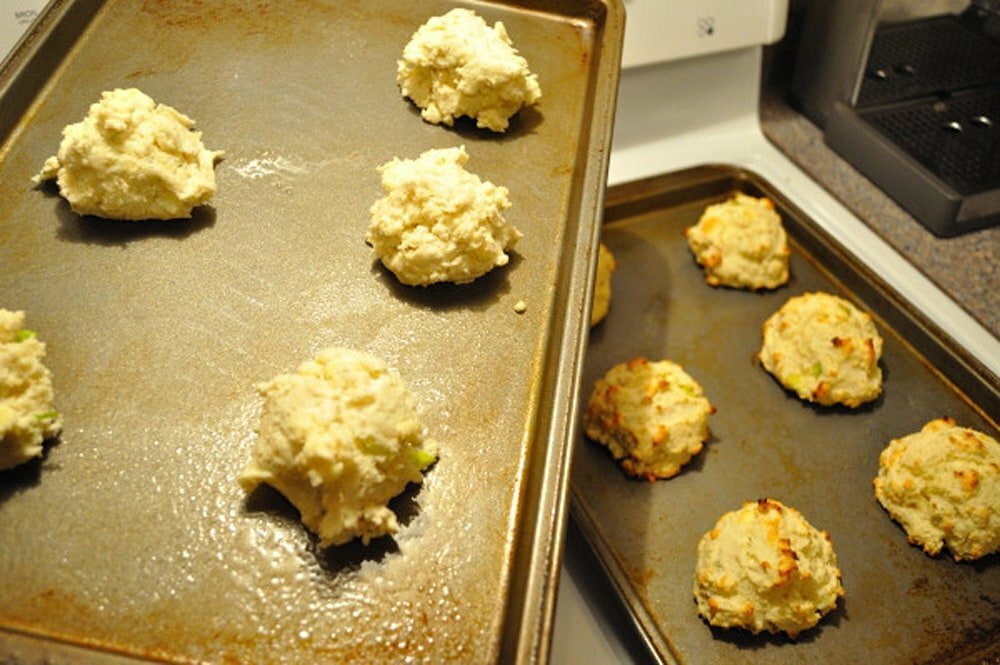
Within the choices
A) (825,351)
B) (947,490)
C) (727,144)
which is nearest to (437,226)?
Answer: (825,351)

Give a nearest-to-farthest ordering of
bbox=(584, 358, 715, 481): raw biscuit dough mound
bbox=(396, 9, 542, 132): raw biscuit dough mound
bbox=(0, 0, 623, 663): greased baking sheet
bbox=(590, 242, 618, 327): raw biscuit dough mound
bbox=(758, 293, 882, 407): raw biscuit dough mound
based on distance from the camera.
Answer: bbox=(0, 0, 623, 663): greased baking sheet
bbox=(396, 9, 542, 132): raw biscuit dough mound
bbox=(584, 358, 715, 481): raw biscuit dough mound
bbox=(758, 293, 882, 407): raw biscuit dough mound
bbox=(590, 242, 618, 327): raw biscuit dough mound

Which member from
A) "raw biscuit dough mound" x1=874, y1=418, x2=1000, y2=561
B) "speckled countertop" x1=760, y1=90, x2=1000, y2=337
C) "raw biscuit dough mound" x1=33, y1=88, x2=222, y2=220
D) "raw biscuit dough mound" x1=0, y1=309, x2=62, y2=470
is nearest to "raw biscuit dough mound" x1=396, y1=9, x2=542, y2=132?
"raw biscuit dough mound" x1=33, y1=88, x2=222, y2=220

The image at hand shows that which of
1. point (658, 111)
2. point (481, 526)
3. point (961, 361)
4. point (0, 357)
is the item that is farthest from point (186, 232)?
point (961, 361)

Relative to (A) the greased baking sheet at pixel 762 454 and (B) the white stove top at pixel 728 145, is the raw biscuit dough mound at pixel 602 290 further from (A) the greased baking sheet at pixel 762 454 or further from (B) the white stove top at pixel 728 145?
(B) the white stove top at pixel 728 145

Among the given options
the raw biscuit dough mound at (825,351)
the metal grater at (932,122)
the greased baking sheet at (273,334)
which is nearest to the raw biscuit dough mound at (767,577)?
the raw biscuit dough mound at (825,351)

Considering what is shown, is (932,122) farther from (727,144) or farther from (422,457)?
(422,457)

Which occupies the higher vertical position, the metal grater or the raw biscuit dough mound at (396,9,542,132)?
the raw biscuit dough mound at (396,9,542,132)

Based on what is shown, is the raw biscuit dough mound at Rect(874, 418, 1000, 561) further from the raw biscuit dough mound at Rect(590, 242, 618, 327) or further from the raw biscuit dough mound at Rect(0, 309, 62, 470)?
the raw biscuit dough mound at Rect(0, 309, 62, 470)
